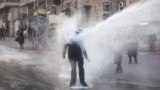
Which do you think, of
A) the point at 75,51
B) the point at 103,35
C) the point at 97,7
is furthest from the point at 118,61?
the point at 97,7

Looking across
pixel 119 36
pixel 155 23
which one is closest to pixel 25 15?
pixel 155 23

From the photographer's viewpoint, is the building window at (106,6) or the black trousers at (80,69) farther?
the building window at (106,6)

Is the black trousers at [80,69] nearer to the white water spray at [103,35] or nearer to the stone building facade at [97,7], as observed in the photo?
the white water spray at [103,35]

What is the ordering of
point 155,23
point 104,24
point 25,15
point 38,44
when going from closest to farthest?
point 104,24, point 155,23, point 38,44, point 25,15

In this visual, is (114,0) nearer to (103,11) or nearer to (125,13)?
(103,11)

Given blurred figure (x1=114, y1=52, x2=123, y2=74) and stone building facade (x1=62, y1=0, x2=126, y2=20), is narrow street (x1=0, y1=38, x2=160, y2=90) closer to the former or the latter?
blurred figure (x1=114, y1=52, x2=123, y2=74)

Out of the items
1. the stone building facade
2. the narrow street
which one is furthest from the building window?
the narrow street

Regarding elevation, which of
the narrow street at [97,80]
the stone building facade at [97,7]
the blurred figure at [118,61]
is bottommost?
the narrow street at [97,80]

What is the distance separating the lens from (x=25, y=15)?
237 ft

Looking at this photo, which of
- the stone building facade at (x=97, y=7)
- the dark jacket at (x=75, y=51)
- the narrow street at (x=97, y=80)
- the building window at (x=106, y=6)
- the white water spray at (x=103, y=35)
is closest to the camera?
the dark jacket at (x=75, y=51)

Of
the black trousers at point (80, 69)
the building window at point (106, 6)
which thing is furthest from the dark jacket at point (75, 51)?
the building window at point (106, 6)

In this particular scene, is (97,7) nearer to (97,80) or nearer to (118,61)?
(118,61)

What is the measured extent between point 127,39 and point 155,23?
445 cm

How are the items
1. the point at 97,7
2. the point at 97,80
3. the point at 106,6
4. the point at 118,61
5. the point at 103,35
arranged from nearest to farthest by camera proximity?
the point at 97,80, the point at 103,35, the point at 118,61, the point at 106,6, the point at 97,7
